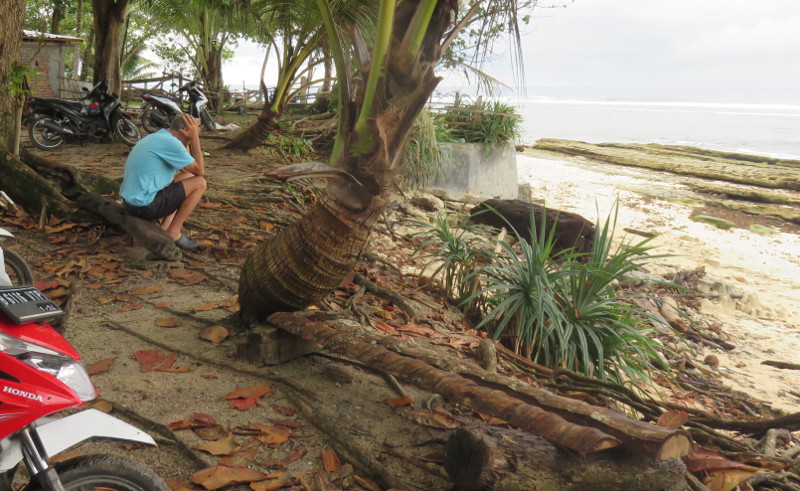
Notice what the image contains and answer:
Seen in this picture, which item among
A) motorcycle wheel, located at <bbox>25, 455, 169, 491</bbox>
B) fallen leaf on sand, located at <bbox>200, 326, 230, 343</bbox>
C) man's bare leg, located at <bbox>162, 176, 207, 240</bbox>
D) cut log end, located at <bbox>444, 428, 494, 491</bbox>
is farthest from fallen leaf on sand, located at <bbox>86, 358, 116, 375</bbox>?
man's bare leg, located at <bbox>162, 176, 207, 240</bbox>

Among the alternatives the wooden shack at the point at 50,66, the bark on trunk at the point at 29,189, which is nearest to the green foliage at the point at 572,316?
the bark on trunk at the point at 29,189

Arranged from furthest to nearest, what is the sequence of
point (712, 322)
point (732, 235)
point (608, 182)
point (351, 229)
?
point (608, 182) < point (732, 235) < point (712, 322) < point (351, 229)

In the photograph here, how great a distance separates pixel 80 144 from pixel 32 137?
718mm

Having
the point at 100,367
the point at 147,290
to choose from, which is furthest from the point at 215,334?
Result: the point at 147,290

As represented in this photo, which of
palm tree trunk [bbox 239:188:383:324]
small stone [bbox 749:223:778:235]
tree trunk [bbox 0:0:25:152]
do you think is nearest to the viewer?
palm tree trunk [bbox 239:188:383:324]

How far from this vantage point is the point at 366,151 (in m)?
3.02

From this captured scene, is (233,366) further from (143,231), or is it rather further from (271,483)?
(143,231)

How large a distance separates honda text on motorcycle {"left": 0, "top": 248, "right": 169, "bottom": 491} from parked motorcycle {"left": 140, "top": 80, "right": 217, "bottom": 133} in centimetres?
900

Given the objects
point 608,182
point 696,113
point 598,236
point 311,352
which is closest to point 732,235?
point 608,182

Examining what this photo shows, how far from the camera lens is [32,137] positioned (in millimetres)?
9750

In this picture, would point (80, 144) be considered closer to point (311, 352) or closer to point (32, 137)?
point (32, 137)

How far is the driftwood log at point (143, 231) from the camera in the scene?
4.91m

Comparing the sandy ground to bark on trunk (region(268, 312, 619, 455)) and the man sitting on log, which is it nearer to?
bark on trunk (region(268, 312, 619, 455))

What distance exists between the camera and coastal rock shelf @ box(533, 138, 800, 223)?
50.3 feet
